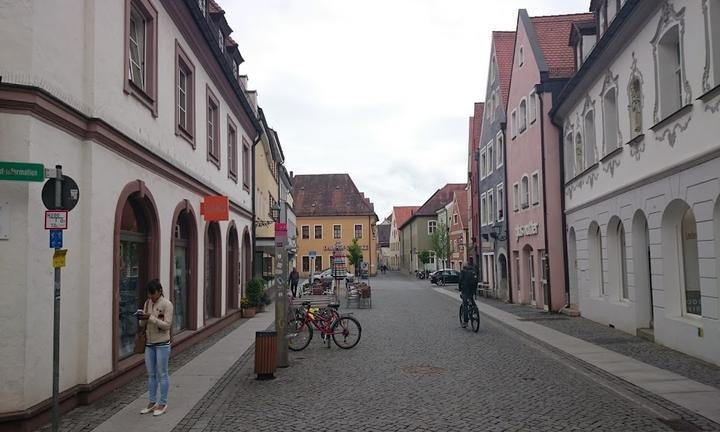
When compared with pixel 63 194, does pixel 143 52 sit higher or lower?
higher

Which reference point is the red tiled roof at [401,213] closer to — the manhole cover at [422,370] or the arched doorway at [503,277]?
the arched doorway at [503,277]

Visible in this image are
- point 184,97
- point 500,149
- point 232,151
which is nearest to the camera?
point 184,97

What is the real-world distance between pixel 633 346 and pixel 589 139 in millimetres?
7749

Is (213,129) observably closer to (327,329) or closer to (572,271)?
(327,329)

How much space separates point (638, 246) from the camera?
15.0 metres

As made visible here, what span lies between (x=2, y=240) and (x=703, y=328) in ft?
36.4

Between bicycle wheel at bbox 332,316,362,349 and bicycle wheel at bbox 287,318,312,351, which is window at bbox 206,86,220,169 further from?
bicycle wheel at bbox 332,316,362,349

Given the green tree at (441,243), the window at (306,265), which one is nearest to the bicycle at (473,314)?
the green tree at (441,243)

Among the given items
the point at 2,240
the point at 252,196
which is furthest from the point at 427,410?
the point at 252,196

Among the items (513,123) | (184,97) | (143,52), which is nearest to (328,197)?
(513,123)

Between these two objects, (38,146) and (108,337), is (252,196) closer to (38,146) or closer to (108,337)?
(108,337)

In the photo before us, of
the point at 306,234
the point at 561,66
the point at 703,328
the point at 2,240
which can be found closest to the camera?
the point at 2,240

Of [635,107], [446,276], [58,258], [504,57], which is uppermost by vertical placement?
[504,57]

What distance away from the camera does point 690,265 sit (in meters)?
12.6
